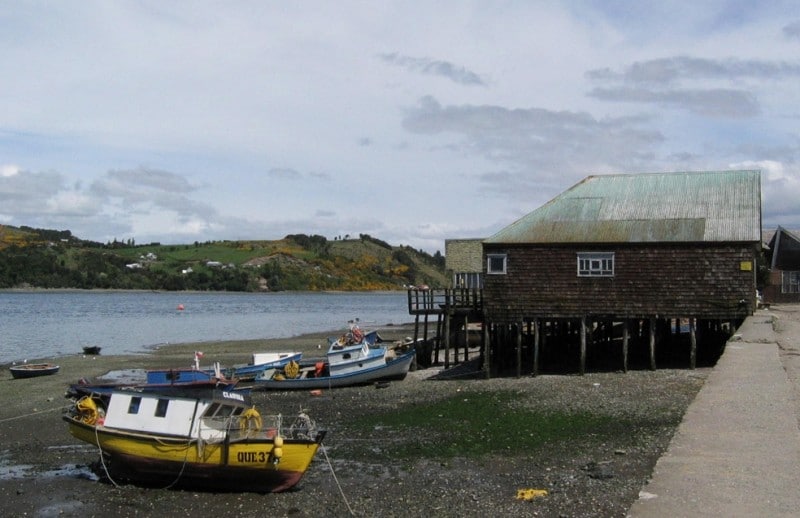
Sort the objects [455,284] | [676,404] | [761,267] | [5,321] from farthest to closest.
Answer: [5,321] < [761,267] < [455,284] < [676,404]

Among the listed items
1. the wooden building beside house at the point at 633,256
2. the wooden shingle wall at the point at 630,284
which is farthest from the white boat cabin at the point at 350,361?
the wooden shingle wall at the point at 630,284

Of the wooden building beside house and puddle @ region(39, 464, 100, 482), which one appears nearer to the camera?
puddle @ region(39, 464, 100, 482)

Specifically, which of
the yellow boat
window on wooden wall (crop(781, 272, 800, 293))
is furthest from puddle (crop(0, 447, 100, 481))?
window on wooden wall (crop(781, 272, 800, 293))

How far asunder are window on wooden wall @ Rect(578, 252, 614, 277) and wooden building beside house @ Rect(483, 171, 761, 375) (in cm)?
4

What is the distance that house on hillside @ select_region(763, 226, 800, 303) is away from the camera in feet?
215

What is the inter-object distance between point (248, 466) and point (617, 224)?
19.1 metres

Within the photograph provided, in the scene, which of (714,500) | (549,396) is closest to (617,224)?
(549,396)

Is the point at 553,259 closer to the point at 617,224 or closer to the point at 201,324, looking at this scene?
the point at 617,224

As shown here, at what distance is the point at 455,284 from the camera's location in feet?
172

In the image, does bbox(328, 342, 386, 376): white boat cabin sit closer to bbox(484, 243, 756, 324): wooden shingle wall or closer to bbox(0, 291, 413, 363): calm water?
bbox(484, 243, 756, 324): wooden shingle wall

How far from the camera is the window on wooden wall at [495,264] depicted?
32531mm

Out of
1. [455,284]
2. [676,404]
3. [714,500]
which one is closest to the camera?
[714,500]

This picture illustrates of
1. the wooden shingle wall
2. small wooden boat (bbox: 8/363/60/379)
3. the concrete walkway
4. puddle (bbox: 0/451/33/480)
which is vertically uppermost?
the wooden shingle wall

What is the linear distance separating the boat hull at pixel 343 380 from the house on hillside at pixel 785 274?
4271cm
